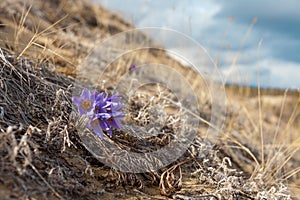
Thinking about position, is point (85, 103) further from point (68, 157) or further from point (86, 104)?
point (68, 157)

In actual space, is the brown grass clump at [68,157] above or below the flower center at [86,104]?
below

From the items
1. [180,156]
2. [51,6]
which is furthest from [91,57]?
[51,6]

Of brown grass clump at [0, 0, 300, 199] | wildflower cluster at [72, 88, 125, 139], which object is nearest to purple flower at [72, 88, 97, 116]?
wildflower cluster at [72, 88, 125, 139]

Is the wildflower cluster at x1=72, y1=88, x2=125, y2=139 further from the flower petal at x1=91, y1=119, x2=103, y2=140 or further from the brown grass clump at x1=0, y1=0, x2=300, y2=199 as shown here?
the brown grass clump at x1=0, y1=0, x2=300, y2=199

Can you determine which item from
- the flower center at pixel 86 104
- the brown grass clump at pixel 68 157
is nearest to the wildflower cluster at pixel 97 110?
the flower center at pixel 86 104

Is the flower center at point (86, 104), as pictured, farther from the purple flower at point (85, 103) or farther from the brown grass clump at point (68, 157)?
the brown grass clump at point (68, 157)

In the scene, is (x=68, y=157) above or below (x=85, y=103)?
below

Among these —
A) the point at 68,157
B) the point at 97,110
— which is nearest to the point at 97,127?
the point at 97,110

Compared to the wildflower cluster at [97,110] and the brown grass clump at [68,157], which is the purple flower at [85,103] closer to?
the wildflower cluster at [97,110]

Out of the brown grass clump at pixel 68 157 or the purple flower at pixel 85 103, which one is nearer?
the brown grass clump at pixel 68 157

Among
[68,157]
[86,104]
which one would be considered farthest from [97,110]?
[68,157]

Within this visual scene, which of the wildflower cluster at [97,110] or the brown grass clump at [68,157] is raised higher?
the wildflower cluster at [97,110]
